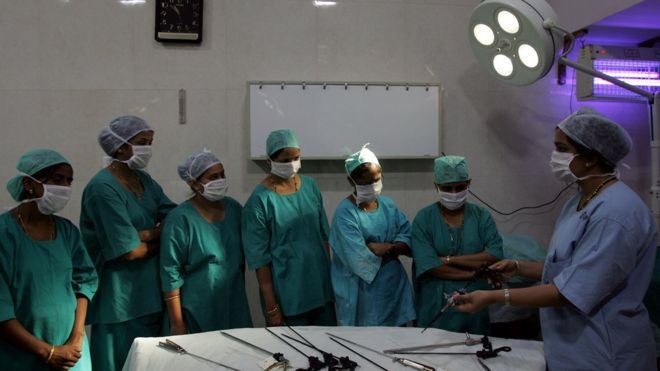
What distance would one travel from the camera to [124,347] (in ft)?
7.51

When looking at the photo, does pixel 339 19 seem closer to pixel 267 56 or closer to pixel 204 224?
pixel 267 56

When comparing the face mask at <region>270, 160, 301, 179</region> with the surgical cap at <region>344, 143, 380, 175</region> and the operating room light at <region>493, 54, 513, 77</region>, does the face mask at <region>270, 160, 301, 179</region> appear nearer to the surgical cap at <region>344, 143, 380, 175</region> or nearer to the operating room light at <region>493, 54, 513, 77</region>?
the surgical cap at <region>344, 143, 380, 175</region>

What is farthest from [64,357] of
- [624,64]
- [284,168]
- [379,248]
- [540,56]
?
[624,64]

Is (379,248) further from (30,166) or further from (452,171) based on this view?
(30,166)

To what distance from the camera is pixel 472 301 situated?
1.60 meters

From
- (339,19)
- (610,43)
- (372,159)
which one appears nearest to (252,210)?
(372,159)

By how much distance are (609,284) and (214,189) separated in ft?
5.39

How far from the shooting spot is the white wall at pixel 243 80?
3.05 meters

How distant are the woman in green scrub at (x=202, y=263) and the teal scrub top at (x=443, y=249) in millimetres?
847

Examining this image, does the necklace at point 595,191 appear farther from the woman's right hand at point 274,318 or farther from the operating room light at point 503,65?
the woman's right hand at point 274,318

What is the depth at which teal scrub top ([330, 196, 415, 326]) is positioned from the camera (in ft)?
7.36

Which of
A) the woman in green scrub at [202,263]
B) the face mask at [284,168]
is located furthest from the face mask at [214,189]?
the face mask at [284,168]

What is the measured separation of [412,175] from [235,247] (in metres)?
1.46

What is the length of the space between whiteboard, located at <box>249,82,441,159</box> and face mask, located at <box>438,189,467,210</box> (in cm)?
95
